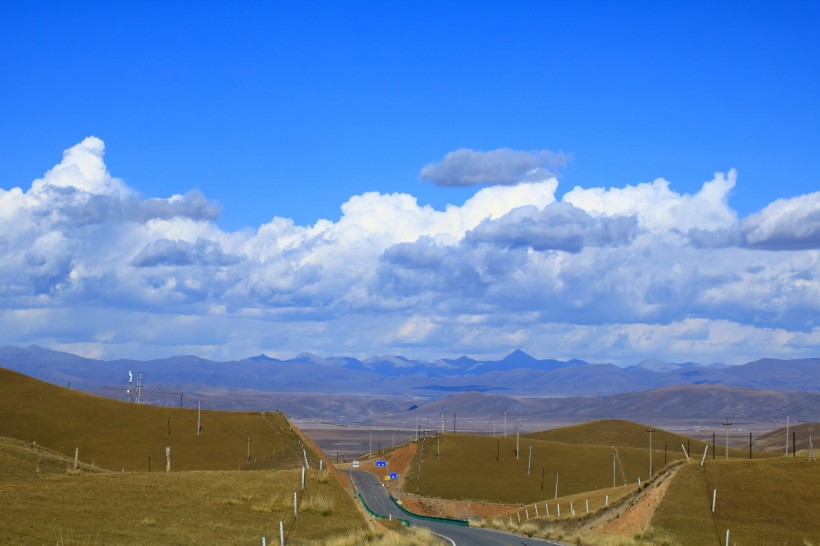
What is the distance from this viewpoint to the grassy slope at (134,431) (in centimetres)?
10275

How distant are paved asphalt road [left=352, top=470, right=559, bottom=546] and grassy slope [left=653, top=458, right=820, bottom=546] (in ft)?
23.7

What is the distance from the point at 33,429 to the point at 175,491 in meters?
68.2

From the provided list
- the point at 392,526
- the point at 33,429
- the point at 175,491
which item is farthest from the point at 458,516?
the point at 175,491

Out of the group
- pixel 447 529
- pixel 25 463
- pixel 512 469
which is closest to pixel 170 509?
pixel 25 463

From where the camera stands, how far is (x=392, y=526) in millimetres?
56125

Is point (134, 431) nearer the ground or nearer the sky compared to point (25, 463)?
nearer the ground

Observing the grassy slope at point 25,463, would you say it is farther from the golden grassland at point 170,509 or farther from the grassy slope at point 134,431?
the grassy slope at point 134,431

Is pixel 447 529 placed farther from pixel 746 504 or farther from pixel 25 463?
pixel 25 463

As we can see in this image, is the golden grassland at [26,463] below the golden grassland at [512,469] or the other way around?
the other way around

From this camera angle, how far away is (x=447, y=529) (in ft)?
217

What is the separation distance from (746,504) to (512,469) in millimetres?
92591

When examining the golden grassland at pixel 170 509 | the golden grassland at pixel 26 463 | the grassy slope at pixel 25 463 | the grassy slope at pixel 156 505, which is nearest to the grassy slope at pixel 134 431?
the grassy slope at pixel 25 463

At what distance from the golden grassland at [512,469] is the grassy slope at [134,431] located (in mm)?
29094

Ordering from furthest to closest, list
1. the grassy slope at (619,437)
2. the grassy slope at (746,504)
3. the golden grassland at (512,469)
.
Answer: the grassy slope at (619,437)
the golden grassland at (512,469)
the grassy slope at (746,504)
